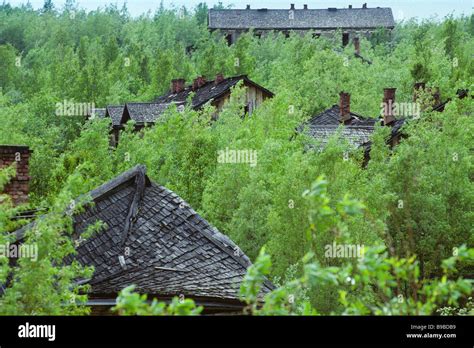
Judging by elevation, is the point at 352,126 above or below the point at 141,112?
below

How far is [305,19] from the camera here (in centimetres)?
10581

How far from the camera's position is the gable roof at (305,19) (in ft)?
341

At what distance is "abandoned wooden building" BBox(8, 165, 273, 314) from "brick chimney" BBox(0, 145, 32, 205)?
1714mm

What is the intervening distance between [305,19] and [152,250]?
309ft

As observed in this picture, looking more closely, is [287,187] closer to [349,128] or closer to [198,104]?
[349,128]

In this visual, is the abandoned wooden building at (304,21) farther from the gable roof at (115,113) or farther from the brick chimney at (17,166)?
the brick chimney at (17,166)

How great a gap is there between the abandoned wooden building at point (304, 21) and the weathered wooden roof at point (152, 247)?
8716 cm

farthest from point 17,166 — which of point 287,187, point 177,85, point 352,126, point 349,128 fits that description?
point 177,85

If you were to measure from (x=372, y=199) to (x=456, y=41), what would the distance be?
193 feet

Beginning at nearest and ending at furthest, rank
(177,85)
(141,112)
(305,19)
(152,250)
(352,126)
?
(152,250)
(352,126)
(141,112)
(177,85)
(305,19)

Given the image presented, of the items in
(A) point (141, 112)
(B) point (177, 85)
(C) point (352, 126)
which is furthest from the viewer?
(B) point (177, 85)

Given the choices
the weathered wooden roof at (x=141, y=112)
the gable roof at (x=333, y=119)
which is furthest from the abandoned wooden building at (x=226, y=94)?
the gable roof at (x=333, y=119)

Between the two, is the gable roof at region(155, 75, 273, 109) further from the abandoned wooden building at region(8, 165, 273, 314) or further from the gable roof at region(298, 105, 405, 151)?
the abandoned wooden building at region(8, 165, 273, 314)
